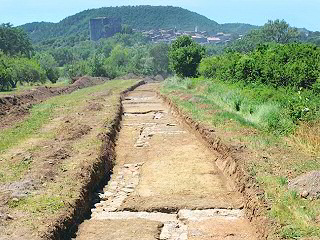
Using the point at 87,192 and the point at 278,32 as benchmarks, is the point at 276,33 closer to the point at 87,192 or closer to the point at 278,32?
the point at 278,32

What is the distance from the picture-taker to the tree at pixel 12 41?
86.8 meters

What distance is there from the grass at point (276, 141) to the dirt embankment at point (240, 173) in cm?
22

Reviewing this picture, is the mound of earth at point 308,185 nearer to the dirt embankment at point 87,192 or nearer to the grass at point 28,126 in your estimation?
the dirt embankment at point 87,192

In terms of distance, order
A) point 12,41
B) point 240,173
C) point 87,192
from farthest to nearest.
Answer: point 12,41 → point 240,173 → point 87,192

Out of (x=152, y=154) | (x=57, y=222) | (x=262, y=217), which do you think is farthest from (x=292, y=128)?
(x=57, y=222)

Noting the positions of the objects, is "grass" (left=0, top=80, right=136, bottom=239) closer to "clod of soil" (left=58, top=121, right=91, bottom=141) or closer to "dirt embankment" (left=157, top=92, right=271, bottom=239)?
"clod of soil" (left=58, top=121, right=91, bottom=141)

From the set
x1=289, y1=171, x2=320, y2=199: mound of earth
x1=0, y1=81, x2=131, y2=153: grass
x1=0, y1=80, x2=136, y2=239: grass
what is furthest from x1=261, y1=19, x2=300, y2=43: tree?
x1=289, y1=171, x2=320, y2=199: mound of earth

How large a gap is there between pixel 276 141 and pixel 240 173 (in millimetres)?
3029

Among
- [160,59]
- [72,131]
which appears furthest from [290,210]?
[160,59]

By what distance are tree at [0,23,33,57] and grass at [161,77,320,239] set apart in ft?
229

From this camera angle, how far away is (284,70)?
24.9 m

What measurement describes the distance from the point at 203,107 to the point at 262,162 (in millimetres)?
12312

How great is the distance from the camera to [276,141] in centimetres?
1481

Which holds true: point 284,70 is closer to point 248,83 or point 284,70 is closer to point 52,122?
point 248,83
